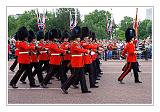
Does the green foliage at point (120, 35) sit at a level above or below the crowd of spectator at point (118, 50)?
above

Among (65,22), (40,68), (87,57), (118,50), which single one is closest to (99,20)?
(65,22)

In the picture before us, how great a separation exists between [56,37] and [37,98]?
2.34m

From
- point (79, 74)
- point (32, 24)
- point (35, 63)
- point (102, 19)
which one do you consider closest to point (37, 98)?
point (79, 74)

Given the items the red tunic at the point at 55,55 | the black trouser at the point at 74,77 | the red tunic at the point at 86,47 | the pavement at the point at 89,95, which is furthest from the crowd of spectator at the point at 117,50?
the black trouser at the point at 74,77

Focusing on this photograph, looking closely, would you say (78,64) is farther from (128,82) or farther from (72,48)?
(128,82)

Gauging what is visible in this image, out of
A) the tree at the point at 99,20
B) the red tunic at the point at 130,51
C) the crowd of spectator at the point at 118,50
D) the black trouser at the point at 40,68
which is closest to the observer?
the black trouser at the point at 40,68

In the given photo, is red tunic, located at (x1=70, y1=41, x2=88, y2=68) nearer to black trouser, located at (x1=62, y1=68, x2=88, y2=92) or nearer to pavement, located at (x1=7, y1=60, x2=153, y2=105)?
black trouser, located at (x1=62, y1=68, x2=88, y2=92)

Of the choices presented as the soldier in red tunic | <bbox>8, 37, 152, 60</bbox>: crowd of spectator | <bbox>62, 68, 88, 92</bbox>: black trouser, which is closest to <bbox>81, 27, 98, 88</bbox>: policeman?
<bbox>62, 68, 88, 92</bbox>: black trouser

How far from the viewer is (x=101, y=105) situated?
7152 millimetres

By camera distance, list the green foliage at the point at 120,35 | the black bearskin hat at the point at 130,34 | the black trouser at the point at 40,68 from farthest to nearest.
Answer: the green foliage at the point at 120,35, the black bearskin hat at the point at 130,34, the black trouser at the point at 40,68

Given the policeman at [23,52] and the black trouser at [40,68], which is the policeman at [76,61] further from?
the black trouser at [40,68]

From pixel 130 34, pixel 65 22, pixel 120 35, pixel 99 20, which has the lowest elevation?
pixel 130 34

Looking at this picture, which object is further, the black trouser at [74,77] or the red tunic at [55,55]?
the red tunic at [55,55]

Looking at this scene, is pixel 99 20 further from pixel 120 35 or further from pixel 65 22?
pixel 65 22
